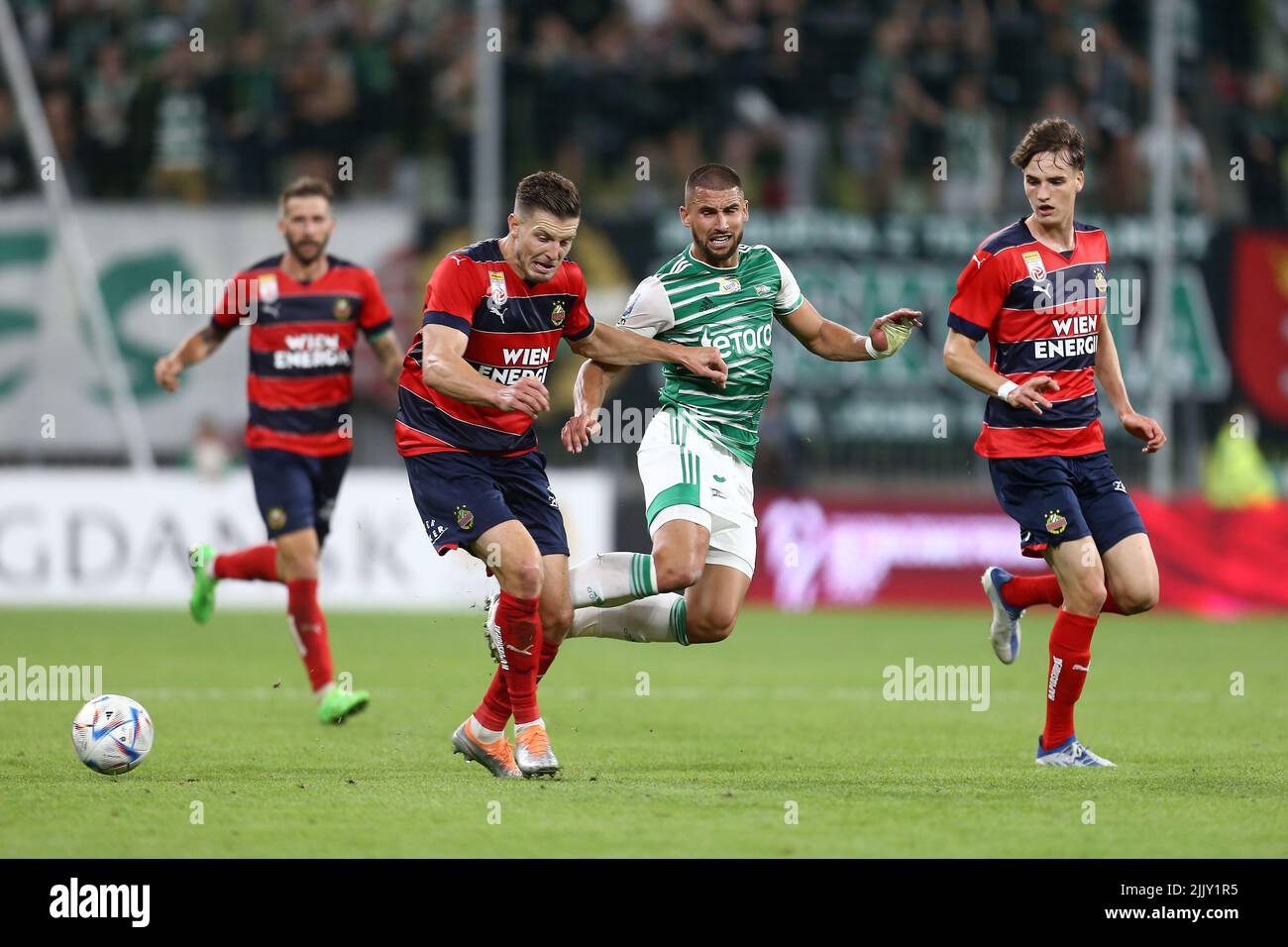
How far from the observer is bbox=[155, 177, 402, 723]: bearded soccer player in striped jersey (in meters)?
9.89

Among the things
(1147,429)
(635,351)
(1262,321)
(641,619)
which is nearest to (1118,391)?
(1147,429)

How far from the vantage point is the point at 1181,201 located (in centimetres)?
1948

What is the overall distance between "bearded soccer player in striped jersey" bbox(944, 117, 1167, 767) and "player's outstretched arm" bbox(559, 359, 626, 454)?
4.80 ft

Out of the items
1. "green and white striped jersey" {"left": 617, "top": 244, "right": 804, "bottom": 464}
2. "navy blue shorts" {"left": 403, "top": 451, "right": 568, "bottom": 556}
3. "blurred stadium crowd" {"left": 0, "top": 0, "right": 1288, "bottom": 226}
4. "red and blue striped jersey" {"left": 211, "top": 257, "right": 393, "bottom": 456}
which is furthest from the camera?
"blurred stadium crowd" {"left": 0, "top": 0, "right": 1288, "bottom": 226}

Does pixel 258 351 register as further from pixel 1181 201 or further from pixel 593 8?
pixel 1181 201

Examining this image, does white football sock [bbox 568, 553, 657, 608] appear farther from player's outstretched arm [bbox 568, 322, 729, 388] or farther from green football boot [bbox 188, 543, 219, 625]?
green football boot [bbox 188, 543, 219, 625]

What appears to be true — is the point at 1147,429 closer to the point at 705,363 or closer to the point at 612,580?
the point at 705,363

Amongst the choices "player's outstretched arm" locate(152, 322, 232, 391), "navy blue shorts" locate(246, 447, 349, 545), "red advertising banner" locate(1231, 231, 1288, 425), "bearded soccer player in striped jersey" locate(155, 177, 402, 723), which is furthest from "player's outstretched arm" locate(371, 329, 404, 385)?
"red advertising banner" locate(1231, 231, 1288, 425)

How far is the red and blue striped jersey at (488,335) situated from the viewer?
294 inches

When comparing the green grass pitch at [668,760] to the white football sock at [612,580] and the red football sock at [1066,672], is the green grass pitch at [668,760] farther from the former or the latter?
the white football sock at [612,580]

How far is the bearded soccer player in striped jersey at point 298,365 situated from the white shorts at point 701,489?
2100 mm

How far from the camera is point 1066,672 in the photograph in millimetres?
7859

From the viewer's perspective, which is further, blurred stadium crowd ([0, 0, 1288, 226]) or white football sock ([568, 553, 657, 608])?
blurred stadium crowd ([0, 0, 1288, 226])

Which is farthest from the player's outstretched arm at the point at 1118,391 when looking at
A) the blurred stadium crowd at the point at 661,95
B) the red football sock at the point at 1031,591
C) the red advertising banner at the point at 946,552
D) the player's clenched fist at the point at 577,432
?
the blurred stadium crowd at the point at 661,95
